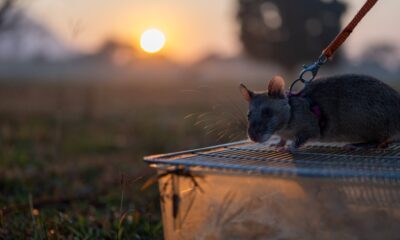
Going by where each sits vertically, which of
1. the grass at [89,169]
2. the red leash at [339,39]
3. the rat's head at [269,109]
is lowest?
the grass at [89,169]

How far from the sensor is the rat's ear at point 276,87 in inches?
145

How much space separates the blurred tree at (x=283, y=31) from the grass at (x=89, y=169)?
1676 cm

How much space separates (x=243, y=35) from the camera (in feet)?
95.5

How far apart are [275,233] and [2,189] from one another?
131 inches

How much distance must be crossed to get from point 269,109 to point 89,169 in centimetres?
311

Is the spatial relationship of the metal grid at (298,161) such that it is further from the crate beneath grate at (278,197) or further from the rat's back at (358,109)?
the rat's back at (358,109)

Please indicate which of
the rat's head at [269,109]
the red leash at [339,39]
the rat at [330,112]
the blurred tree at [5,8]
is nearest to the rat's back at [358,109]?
the rat at [330,112]

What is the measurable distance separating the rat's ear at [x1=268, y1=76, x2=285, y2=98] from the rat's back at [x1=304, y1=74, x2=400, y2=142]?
0.24 m

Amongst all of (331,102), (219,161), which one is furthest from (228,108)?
(219,161)

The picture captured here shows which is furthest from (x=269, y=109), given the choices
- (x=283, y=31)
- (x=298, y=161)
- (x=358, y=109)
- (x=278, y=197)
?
(x=283, y=31)

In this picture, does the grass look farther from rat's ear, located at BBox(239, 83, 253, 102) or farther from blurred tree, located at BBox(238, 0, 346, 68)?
blurred tree, located at BBox(238, 0, 346, 68)

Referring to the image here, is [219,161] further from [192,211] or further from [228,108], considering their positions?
[228,108]

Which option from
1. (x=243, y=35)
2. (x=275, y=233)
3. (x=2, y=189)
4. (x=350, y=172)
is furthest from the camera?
(x=243, y=35)

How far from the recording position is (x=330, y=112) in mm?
3791
